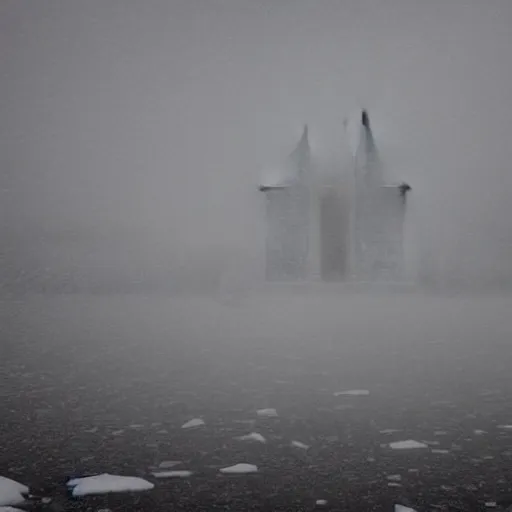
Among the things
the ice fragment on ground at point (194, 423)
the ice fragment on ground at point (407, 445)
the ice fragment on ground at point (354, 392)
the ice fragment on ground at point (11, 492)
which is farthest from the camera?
the ice fragment on ground at point (354, 392)

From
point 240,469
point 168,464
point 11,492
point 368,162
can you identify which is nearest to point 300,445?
point 240,469

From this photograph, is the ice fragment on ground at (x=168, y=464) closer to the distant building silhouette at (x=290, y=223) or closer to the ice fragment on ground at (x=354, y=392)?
the ice fragment on ground at (x=354, y=392)

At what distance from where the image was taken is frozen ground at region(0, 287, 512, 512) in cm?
148

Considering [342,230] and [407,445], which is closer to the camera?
[407,445]

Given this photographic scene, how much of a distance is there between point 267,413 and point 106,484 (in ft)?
3.09

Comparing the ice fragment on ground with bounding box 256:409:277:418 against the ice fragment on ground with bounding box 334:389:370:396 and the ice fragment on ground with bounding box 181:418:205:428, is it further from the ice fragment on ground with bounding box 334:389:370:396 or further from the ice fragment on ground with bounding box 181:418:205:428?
the ice fragment on ground with bounding box 334:389:370:396

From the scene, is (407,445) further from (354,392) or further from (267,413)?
(354,392)

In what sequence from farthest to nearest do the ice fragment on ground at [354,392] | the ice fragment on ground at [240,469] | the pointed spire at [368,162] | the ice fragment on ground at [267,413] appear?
the pointed spire at [368,162], the ice fragment on ground at [354,392], the ice fragment on ground at [267,413], the ice fragment on ground at [240,469]

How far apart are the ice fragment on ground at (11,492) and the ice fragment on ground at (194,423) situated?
2.38 feet

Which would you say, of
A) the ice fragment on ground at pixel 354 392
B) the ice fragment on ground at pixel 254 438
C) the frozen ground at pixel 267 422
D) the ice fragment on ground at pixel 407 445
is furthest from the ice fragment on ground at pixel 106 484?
the ice fragment on ground at pixel 354 392

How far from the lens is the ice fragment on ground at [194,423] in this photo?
6.97 feet

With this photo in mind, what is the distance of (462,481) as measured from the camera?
5.03ft

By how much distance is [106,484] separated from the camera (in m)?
1.49

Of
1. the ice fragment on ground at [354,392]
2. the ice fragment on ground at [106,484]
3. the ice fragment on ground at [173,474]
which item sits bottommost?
the ice fragment on ground at [354,392]
